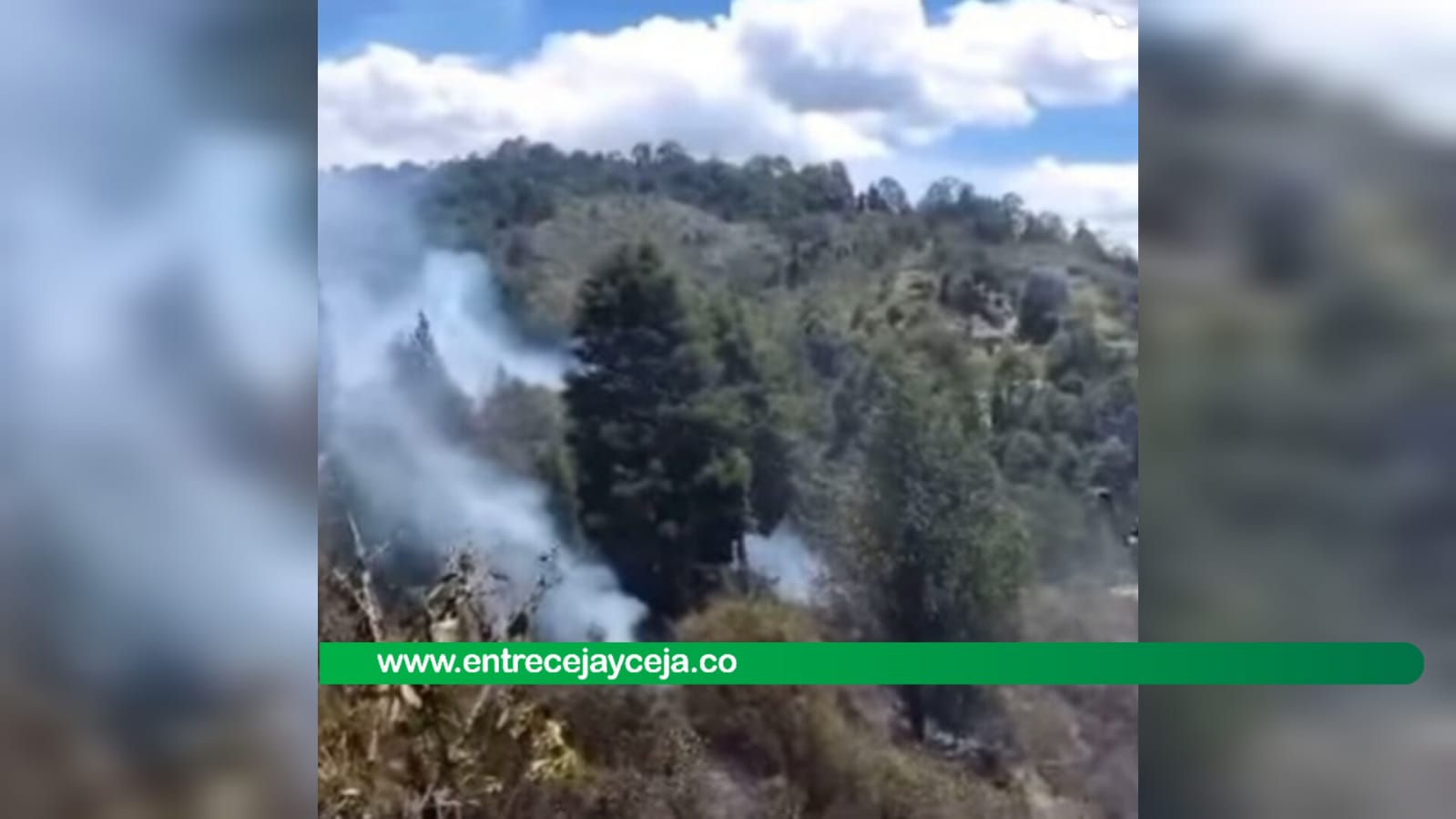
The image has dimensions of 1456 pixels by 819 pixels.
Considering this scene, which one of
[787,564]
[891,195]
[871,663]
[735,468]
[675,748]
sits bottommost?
[675,748]

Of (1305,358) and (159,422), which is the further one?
(159,422)

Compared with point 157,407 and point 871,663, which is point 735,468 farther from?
point 157,407

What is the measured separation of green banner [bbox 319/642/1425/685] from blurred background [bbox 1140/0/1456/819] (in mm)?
29

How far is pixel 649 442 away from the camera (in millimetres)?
2666

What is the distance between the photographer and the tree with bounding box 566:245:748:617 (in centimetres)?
266

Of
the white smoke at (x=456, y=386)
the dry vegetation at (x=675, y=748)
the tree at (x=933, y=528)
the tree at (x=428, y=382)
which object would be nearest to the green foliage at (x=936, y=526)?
the tree at (x=933, y=528)

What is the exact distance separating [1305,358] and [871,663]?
2.77ft

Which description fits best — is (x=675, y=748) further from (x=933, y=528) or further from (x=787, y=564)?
(x=933, y=528)

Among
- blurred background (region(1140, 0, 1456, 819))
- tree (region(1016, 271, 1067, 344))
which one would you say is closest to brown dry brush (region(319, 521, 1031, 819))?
blurred background (region(1140, 0, 1456, 819))

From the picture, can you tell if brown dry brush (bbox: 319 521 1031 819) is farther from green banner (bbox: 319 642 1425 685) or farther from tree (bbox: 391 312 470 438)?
tree (bbox: 391 312 470 438)

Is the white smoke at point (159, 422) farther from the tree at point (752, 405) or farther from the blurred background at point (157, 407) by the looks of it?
the tree at point (752, 405)

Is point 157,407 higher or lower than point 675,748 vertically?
higher

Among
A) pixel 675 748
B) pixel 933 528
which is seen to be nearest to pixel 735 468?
pixel 933 528

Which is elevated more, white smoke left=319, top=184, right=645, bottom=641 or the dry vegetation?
white smoke left=319, top=184, right=645, bottom=641
